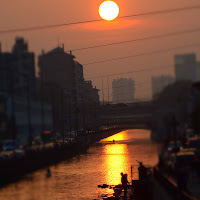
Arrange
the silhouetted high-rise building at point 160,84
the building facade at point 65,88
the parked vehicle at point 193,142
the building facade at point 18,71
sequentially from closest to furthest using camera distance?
1. the silhouetted high-rise building at point 160,84
2. the building facade at point 65,88
3. the building facade at point 18,71
4. the parked vehicle at point 193,142

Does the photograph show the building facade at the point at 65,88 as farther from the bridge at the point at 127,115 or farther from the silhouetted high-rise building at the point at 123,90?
the silhouetted high-rise building at the point at 123,90

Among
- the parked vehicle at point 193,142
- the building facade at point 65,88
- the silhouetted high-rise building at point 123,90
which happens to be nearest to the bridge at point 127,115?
the silhouetted high-rise building at point 123,90

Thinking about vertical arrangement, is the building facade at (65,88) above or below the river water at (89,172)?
above

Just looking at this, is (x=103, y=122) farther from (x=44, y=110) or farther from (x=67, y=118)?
(x=44, y=110)

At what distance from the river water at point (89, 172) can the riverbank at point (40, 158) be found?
0.28 meters

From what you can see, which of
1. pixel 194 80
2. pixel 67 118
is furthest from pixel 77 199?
pixel 194 80

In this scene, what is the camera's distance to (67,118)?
12.6m

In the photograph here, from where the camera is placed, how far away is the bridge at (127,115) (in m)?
6.32

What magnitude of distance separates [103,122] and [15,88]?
8.37ft

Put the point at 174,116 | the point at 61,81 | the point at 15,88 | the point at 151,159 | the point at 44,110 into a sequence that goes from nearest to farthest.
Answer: the point at 174,116, the point at 151,159, the point at 61,81, the point at 44,110, the point at 15,88

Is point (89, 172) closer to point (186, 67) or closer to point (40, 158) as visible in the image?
point (40, 158)

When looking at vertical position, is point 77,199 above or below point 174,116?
below

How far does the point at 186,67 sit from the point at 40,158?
5.35 meters

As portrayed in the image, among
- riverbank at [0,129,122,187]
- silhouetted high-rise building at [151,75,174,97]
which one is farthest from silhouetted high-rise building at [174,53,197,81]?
riverbank at [0,129,122,187]
